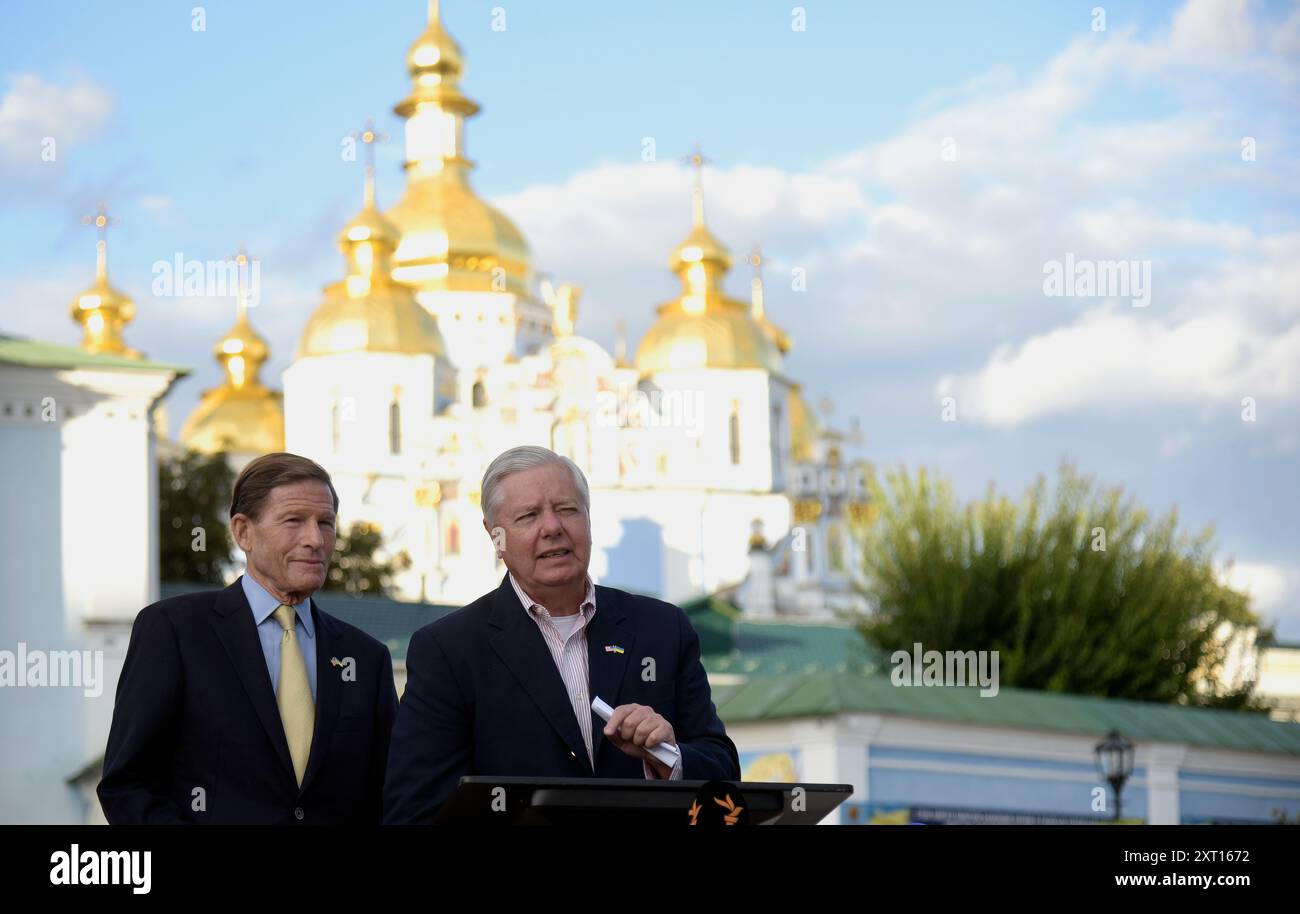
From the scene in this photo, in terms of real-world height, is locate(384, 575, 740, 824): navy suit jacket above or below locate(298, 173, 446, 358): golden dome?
below

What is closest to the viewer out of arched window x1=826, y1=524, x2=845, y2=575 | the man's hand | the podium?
the podium

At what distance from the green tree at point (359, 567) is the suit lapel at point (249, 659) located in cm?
3907

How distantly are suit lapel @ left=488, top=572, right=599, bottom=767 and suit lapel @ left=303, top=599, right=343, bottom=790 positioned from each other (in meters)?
0.46

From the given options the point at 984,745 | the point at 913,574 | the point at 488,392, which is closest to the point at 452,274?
the point at 488,392

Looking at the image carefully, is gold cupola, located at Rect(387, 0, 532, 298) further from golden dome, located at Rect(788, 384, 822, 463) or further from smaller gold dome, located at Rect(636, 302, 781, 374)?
golden dome, located at Rect(788, 384, 822, 463)

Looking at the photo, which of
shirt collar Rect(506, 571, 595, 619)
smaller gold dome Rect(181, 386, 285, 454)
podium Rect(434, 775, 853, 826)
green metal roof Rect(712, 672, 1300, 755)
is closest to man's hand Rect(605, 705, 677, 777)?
shirt collar Rect(506, 571, 595, 619)

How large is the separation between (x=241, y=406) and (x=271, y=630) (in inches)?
2247

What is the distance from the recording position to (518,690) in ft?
13.3

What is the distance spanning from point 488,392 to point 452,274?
174 inches

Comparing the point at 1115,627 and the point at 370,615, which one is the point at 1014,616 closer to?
the point at 1115,627

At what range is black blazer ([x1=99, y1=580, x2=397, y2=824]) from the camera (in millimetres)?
4227

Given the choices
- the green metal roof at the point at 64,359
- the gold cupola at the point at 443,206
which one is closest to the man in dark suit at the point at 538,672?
the green metal roof at the point at 64,359

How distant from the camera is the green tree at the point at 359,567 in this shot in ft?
143

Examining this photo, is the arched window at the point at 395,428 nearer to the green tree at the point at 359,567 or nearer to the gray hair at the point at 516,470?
the green tree at the point at 359,567
